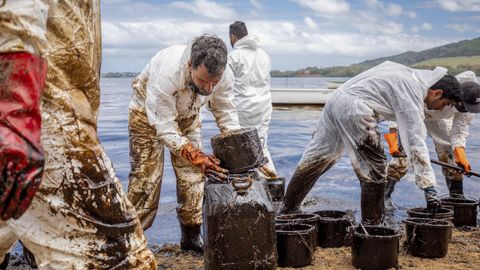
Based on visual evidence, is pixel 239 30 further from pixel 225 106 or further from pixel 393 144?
pixel 225 106

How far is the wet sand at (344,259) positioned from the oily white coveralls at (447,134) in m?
1.70

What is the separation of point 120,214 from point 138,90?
2.74m

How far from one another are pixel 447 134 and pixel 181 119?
144 inches

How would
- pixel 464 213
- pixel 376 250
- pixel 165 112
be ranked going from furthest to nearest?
pixel 464 213, pixel 376 250, pixel 165 112

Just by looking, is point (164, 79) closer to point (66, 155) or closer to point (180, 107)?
point (180, 107)

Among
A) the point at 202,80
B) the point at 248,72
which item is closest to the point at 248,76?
the point at 248,72

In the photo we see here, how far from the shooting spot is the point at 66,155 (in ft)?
7.88

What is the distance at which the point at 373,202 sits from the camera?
5863 mm

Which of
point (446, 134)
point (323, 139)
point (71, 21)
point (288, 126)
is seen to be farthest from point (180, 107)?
point (288, 126)

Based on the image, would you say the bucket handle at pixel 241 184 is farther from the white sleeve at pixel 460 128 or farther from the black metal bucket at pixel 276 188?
the white sleeve at pixel 460 128

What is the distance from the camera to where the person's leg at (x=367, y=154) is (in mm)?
5660

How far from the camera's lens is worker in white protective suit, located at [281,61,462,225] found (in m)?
5.27

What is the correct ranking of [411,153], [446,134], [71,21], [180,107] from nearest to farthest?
[71,21], [180,107], [411,153], [446,134]

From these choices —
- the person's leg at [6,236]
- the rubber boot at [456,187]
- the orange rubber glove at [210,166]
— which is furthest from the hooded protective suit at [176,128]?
the rubber boot at [456,187]
